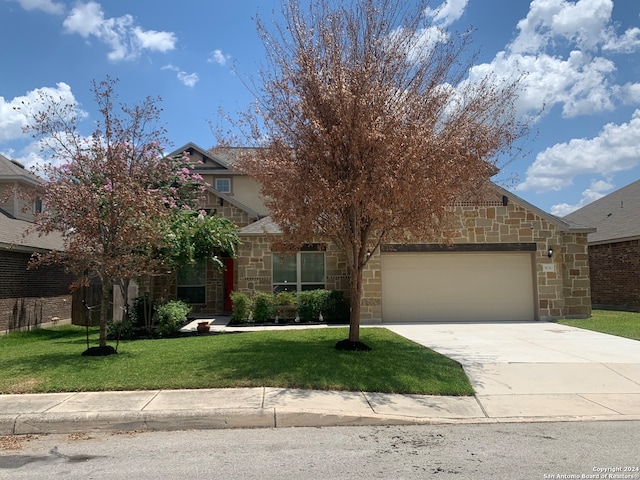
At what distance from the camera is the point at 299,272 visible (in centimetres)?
1714

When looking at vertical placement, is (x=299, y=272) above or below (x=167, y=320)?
above

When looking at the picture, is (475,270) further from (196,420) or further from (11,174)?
(11,174)

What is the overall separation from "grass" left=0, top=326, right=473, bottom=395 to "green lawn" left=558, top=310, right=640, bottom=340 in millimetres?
6249

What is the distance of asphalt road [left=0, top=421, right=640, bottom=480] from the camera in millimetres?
4785

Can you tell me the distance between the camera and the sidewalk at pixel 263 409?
6.29m

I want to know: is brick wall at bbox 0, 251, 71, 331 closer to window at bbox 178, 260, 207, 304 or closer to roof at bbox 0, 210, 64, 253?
roof at bbox 0, 210, 64, 253

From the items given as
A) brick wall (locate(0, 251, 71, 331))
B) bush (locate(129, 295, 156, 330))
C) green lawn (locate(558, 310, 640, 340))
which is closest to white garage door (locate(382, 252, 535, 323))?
green lawn (locate(558, 310, 640, 340))

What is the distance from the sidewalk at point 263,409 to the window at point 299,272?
9.59m

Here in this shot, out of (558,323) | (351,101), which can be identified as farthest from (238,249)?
(558,323)

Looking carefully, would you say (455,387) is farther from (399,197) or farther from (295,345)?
(295,345)

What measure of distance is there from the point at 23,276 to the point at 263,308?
24.8 ft

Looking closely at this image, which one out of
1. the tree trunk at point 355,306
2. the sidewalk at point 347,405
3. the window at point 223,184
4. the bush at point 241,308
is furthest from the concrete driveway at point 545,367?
the window at point 223,184

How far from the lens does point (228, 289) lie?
62.4ft

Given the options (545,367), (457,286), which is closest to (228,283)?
(457,286)
